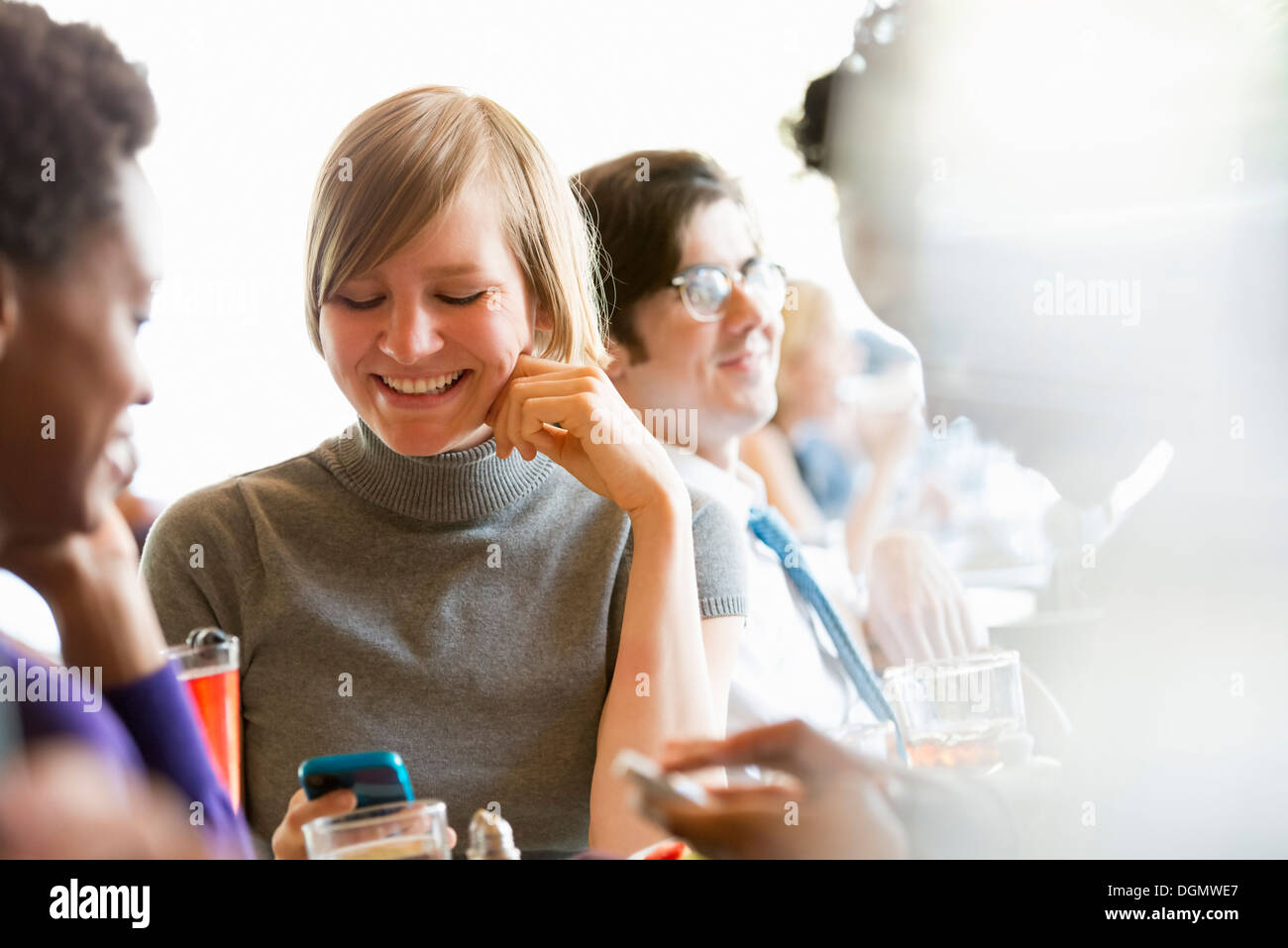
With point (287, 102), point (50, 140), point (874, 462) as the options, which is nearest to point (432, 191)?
point (287, 102)

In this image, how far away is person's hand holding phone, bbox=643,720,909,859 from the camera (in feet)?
1.82

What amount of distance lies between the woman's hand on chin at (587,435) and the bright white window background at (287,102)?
0.15 meters

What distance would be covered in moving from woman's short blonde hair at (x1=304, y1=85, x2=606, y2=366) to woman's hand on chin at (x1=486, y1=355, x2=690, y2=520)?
0.25 feet

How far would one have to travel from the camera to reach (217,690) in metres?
0.77

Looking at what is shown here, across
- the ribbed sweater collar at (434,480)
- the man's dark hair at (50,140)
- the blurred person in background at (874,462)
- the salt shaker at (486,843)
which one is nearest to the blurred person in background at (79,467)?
the man's dark hair at (50,140)

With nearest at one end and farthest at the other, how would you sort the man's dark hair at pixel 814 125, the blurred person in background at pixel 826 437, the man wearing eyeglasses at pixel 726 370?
the man's dark hair at pixel 814 125, the man wearing eyeglasses at pixel 726 370, the blurred person in background at pixel 826 437

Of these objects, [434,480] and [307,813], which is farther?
[434,480]

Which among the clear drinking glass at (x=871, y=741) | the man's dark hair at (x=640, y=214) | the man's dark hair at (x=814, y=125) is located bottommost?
the clear drinking glass at (x=871, y=741)

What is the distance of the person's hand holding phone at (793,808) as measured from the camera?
55 cm

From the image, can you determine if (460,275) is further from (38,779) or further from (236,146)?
(38,779)

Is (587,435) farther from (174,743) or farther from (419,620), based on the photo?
(174,743)

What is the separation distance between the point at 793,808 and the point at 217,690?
1.38ft

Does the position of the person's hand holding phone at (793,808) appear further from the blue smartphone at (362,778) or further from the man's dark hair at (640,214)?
the man's dark hair at (640,214)
